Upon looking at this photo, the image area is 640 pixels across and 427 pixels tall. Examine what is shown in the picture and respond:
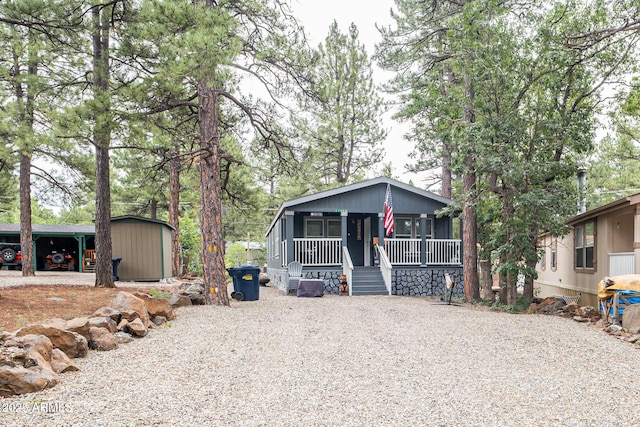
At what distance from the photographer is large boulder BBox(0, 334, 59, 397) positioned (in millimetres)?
3674

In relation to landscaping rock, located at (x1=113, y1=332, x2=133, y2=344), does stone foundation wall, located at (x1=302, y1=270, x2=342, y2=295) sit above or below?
below

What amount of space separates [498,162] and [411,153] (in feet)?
38.4

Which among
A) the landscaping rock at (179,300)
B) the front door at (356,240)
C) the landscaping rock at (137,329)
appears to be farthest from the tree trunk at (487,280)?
the landscaping rock at (137,329)

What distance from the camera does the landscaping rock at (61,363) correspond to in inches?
171

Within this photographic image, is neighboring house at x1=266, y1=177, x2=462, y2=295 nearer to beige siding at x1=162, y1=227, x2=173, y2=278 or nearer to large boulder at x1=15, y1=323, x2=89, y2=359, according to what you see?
beige siding at x1=162, y1=227, x2=173, y2=278

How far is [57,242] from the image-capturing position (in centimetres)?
2281

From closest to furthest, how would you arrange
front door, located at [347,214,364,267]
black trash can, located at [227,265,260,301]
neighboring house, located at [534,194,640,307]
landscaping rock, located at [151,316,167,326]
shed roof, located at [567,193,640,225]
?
landscaping rock, located at [151,316,167,326], shed roof, located at [567,193,640,225], neighboring house, located at [534,194,640,307], black trash can, located at [227,265,260,301], front door, located at [347,214,364,267]

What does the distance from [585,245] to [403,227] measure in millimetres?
5953

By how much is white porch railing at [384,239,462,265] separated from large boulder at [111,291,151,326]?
9.43m

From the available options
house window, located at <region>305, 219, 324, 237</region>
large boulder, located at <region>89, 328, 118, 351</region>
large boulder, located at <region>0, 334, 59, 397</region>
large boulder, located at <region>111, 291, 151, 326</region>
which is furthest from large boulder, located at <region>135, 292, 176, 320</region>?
house window, located at <region>305, 219, 324, 237</region>

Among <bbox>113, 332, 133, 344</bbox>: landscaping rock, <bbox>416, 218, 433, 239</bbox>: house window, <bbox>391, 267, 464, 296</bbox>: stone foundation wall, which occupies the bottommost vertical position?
<bbox>391, 267, 464, 296</bbox>: stone foundation wall

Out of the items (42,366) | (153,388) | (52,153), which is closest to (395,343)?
(153,388)

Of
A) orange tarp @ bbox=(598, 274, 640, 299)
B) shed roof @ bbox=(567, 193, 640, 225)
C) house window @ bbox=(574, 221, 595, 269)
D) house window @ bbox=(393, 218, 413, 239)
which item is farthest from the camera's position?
house window @ bbox=(393, 218, 413, 239)

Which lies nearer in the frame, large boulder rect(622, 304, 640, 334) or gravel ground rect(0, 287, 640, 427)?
gravel ground rect(0, 287, 640, 427)
